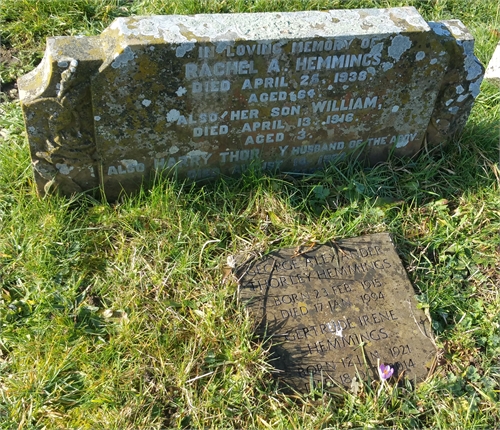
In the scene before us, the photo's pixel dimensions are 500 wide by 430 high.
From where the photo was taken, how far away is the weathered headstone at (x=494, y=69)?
439 centimetres

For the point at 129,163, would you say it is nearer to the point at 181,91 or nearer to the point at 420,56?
the point at 181,91

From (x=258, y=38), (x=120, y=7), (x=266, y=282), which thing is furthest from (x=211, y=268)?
(x=120, y=7)

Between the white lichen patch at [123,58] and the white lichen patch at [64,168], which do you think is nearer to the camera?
the white lichen patch at [123,58]

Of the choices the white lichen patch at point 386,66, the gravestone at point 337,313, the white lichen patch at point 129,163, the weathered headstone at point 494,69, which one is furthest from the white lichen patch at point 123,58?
the weathered headstone at point 494,69

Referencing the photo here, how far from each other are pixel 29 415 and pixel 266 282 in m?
1.21

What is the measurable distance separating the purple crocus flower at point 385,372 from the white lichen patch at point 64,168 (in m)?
1.91

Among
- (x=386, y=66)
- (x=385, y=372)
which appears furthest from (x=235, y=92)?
(x=385, y=372)

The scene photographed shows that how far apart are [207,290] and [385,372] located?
0.93 m

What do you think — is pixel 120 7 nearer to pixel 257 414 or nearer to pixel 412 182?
pixel 412 182

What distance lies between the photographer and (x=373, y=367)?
255cm

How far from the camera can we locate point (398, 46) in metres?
3.05

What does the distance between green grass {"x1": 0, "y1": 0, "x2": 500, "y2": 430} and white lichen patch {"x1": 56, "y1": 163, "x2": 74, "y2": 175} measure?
191 millimetres

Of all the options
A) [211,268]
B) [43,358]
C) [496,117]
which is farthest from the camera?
[496,117]

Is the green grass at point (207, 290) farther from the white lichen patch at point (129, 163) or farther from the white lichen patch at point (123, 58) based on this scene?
the white lichen patch at point (123, 58)
